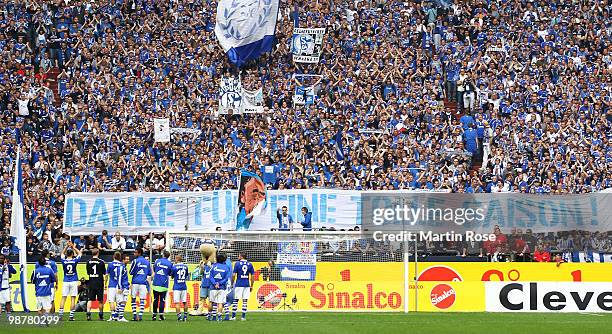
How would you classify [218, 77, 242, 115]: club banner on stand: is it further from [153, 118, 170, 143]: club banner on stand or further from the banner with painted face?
the banner with painted face

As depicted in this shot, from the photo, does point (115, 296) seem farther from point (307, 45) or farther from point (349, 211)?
point (307, 45)

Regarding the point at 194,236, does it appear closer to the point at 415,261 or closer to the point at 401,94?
the point at 415,261

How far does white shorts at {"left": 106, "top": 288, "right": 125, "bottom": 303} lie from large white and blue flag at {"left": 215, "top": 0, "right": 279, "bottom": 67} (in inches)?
686

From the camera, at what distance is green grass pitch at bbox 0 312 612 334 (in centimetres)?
2584

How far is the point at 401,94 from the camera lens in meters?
44.5

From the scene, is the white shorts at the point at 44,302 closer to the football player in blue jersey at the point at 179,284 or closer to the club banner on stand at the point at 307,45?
the football player in blue jersey at the point at 179,284

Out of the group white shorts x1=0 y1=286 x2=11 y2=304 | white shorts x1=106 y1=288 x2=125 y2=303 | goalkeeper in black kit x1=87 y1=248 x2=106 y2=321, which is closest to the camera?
white shorts x1=106 y1=288 x2=125 y2=303

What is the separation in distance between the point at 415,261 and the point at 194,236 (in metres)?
6.72

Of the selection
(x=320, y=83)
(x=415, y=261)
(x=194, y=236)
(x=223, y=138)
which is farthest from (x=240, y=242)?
(x=320, y=83)

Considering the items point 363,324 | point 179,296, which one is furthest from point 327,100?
point 363,324

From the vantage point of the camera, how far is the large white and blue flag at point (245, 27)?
4634 cm

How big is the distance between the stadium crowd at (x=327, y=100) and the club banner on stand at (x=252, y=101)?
31 centimetres

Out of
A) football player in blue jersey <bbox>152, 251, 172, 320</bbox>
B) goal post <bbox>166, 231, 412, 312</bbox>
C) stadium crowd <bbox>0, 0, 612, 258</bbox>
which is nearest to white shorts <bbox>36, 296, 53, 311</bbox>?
football player in blue jersey <bbox>152, 251, 172, 320</bbox>

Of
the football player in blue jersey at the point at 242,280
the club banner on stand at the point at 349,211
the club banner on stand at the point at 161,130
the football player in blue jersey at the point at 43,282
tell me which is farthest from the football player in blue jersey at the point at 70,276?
the club banner on stand at the point at 161,130
